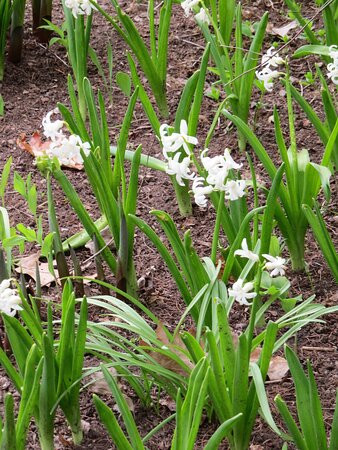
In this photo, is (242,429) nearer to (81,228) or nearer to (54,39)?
(81,228)

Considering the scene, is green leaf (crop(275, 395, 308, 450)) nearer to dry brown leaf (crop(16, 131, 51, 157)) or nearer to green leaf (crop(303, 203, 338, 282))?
green leaf (crop(303, 203, 338, 282))

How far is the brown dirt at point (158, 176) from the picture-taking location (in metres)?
2.29

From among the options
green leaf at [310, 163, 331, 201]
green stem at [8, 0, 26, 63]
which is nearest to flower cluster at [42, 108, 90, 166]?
green leaf at [310, 163, 331, 201]

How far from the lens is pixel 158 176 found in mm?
3238

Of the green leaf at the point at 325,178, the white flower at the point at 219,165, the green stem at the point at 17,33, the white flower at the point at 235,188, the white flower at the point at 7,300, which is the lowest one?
the white flower at the point at 7,300

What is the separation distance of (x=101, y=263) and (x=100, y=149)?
36cm

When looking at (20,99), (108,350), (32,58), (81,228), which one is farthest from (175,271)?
(32,58)

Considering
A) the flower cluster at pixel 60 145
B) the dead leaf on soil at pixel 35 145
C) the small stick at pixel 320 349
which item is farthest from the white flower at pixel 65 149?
the dead leaf on soil at pixel 35 145

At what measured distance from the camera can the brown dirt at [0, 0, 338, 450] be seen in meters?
2.29

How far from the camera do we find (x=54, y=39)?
144 inches

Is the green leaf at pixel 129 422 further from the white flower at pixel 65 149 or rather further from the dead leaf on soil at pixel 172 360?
the white flower at pixel 65 149

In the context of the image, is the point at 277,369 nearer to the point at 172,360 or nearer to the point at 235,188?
the point at 172,360

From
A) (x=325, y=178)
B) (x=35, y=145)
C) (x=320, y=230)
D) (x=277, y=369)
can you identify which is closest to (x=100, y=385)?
(x=277, y=369)

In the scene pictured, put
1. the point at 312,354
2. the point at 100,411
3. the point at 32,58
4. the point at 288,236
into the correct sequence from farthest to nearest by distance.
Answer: the point at 32,58
the point at 288,236
the point at 312,354
the point at 100,411
